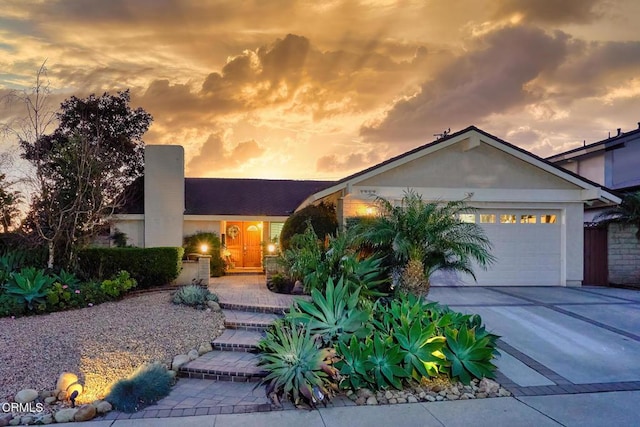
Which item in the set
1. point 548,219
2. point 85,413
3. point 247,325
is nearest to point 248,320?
point 247,325

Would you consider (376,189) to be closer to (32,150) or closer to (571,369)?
(571,369)

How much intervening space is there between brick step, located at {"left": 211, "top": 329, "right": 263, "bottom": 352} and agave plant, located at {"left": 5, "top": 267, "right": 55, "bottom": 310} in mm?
4678

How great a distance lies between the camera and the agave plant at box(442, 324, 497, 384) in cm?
569

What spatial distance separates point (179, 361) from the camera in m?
6.40

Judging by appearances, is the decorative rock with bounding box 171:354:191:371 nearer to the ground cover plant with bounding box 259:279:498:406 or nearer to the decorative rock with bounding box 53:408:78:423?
the ground cover plant with bounding box 259:279:498:406

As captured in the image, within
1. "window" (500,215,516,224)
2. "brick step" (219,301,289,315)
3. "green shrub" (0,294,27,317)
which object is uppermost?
"window" (500,215,516,224)

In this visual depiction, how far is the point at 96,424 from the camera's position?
4.62 meters

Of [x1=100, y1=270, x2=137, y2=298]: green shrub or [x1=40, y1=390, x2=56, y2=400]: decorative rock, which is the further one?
[x1=100, y1=270, x2=137, y2=298]: green shrub

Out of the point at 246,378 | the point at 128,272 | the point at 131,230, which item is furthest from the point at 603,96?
the point at 131,230

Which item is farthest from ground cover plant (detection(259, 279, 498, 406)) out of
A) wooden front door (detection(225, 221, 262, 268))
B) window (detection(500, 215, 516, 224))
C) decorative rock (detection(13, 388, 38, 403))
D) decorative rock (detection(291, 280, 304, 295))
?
wooden front door (detection(225, 221, 262, 268))

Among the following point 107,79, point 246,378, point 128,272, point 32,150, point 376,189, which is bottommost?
point 246,378

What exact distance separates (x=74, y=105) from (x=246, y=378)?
1876 cm

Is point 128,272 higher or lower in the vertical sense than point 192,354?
higher

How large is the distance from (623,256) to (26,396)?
56.4ft
